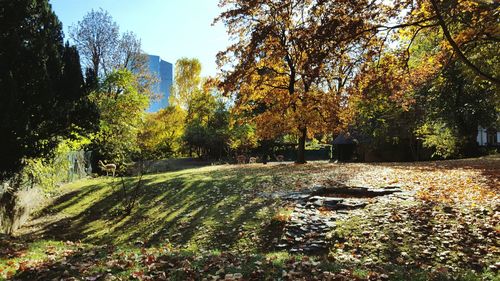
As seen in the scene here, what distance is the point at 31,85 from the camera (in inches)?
376

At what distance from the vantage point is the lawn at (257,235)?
5.43 metres

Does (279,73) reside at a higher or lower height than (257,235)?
higher

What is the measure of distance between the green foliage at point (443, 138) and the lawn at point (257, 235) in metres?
10.8

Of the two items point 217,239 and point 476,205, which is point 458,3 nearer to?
point 476,205

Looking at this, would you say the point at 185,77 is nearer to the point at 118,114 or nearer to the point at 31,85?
the point at 118,114

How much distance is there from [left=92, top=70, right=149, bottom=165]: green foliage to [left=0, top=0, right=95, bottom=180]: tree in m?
13.2

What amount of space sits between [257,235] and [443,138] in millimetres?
19038

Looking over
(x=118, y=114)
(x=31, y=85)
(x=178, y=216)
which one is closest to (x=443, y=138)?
(x=178, y=216)

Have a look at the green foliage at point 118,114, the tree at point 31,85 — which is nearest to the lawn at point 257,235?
the tree at point 31,85

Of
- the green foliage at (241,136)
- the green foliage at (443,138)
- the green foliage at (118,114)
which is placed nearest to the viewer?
→ the green foliage at (443,138)

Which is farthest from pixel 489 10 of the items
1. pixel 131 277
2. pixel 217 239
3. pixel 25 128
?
pixel 25 128

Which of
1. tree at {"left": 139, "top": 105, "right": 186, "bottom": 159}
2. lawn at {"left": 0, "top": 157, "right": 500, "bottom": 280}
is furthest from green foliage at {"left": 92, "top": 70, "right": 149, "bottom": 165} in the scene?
lawn at {"left": 0, "top": 157, "right": 500, "bottom": 280}

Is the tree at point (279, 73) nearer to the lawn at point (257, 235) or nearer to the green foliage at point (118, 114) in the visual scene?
the lawn at point (257, 235)

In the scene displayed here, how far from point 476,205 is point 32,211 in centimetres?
1492
